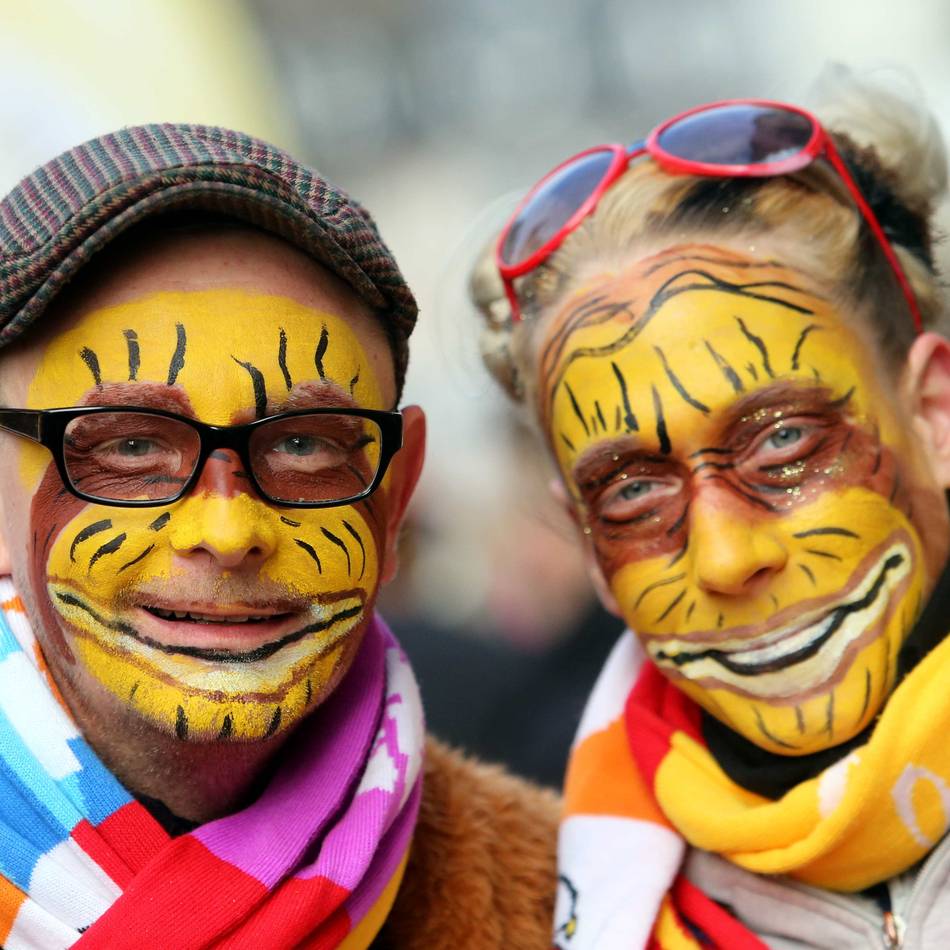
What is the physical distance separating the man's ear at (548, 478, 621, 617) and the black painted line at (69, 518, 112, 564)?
97 cm

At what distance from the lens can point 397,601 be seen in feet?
13.1

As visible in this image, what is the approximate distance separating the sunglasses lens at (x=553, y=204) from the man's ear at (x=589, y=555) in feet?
1.65

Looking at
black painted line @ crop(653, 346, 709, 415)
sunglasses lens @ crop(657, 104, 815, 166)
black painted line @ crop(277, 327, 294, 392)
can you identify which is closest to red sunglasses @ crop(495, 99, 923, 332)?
sunglasses lens @ crop(657, 104, 815, 166)

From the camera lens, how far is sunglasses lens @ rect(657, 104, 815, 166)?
224 cm

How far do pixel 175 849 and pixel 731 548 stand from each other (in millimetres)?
1048

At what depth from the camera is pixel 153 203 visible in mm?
1716

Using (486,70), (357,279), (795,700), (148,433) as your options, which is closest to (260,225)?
(357,279)

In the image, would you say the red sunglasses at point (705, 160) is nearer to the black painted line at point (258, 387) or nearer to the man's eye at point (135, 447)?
the black painted line at point (258, 387)

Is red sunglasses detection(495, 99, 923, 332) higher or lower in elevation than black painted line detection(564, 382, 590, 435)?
higher

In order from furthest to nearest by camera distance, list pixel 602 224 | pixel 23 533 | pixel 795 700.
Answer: pixel 602 224
pixel 795 700
pixel 23 533

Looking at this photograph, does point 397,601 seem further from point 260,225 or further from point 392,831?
point 260,225

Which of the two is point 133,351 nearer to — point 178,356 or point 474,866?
point 178,356

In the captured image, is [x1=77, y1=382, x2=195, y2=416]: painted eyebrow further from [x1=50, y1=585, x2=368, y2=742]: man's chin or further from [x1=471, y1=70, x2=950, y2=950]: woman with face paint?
[x1=471, y1=70, x2=950, y2=950]: woman with face paint

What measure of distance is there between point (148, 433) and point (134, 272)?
264 mm
